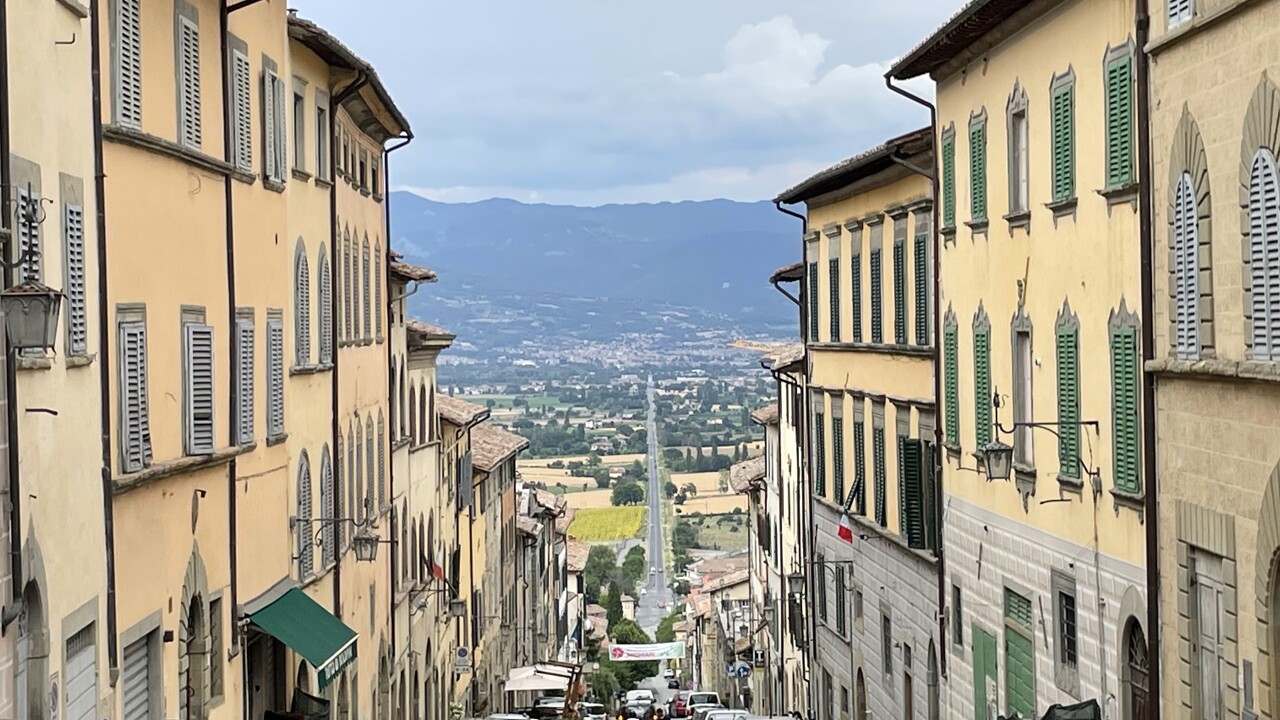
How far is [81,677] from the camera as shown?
577 inches

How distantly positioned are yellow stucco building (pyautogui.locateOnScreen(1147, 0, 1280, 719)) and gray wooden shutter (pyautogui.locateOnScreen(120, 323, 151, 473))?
31.1 ft

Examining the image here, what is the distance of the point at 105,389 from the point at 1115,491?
10183 mm

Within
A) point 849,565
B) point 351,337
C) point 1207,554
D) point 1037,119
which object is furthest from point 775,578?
point 1207,554

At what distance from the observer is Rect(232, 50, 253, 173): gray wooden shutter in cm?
2152

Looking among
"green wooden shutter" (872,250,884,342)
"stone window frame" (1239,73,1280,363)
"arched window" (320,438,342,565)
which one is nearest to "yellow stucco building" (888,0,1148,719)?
"stone window frame" (1239,73,1280,363)

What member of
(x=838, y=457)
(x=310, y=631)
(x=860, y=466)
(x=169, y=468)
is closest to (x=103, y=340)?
(x=169, y=468)

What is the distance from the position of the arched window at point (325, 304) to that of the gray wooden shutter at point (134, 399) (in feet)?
33.0

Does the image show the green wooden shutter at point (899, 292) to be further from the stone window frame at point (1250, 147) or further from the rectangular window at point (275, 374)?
the stone window frame at point (1250, 147)

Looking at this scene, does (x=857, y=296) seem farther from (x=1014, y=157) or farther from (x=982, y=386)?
(x=1014, y=157)

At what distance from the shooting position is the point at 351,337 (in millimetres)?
31031

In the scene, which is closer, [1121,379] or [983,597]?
[1121,379]

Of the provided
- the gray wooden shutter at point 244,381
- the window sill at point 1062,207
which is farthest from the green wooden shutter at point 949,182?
the gray wooden shutter at point 244,381

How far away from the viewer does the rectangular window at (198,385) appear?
19.2 metres

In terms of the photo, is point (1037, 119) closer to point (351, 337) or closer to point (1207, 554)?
point (1207, 554)
